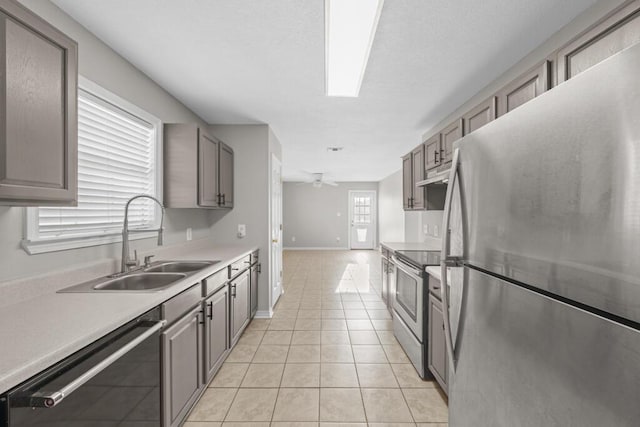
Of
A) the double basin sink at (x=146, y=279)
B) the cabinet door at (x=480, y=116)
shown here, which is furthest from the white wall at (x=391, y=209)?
the double basin sink at (x=146, y=279)

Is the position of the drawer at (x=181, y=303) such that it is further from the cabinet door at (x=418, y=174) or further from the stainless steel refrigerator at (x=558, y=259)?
the cabinet door at (x=418, y=174)

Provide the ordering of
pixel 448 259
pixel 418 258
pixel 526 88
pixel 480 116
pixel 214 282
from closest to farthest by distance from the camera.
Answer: pixel 448 259 < pixel 526 88 < pixel 480 116 < pixel 214 282 < pixel 418 258

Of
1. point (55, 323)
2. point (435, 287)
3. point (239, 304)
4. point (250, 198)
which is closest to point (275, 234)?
point (250, 198)

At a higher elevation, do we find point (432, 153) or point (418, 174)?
point (432, 153)

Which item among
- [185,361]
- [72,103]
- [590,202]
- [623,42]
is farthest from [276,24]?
[185,361]

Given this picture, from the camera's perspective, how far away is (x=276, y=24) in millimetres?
1678

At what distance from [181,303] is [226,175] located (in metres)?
1.93

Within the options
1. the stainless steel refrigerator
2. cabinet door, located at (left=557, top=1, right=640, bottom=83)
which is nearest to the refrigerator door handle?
the stainless steel refrigerator

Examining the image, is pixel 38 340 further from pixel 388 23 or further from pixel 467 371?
pixel 388 23

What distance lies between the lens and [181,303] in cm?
163

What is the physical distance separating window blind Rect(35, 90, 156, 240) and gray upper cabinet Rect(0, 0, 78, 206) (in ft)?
1.62

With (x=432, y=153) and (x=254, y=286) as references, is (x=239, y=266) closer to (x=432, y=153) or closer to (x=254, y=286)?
(x=254, y=286)

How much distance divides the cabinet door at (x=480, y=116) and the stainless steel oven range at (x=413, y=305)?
108cm

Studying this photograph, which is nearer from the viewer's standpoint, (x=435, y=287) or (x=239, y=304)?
(x=435, y=287)
